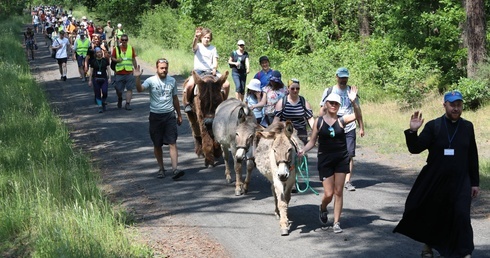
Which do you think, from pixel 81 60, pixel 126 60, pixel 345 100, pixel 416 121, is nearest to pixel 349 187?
pixel 345 100

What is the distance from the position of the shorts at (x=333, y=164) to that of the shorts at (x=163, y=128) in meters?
4.09

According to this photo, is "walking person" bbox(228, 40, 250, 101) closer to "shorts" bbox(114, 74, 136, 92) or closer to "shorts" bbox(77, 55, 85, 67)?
"shorts" bbox(114, 74, 136, 92)

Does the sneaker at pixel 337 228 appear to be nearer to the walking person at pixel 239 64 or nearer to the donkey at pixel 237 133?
the donkey at pixel 237 133

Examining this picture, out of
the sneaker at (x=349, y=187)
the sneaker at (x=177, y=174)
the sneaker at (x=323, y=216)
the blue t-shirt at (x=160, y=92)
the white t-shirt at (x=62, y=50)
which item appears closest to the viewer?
the sneaker at (x=323, y=216)

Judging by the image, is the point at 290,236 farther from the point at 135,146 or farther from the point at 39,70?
the point at 39,70

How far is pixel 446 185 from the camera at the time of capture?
24.3 feet

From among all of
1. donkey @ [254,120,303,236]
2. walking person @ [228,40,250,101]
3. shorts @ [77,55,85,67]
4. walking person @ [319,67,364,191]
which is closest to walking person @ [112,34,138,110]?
walking person @ [228,40,250,101]

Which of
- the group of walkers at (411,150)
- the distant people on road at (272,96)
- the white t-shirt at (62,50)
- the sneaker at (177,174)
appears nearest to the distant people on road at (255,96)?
the group of walkers at (411,150)

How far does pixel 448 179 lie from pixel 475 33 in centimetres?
1248

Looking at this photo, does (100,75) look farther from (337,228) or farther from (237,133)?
(337,228)

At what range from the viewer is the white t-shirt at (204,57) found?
46.8 feet

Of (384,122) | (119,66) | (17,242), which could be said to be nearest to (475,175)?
(17,242)

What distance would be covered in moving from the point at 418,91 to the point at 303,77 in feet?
20.4

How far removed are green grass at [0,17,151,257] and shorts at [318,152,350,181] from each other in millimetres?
2284
